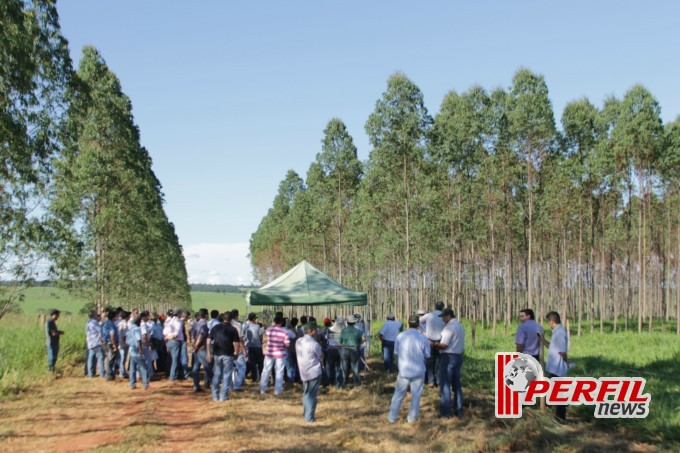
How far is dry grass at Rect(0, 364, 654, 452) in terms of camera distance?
28.7ft

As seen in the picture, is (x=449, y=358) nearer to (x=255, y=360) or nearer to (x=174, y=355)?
(x=255, y=360)

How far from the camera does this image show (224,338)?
1291 centimetres

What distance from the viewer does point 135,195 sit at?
99.3 ft

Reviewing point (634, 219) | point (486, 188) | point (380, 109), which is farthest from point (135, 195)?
point (634, 219)

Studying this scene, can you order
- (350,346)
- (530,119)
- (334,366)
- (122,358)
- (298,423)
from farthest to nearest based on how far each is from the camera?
(530,119) → (122,358) → (334,366) → (350,346) → (298,423)

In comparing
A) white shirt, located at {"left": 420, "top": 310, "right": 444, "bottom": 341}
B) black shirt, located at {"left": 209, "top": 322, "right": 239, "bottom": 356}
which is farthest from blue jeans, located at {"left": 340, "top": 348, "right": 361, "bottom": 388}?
black shirt, located at {"left": 209, "top": 322, "right": 239, "bottom": 356}

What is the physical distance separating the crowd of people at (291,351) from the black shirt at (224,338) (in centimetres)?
2

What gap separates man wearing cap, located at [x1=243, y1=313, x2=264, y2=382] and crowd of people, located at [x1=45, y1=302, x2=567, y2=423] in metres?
0.03

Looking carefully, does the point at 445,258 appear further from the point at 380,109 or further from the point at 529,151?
the point at 380,109

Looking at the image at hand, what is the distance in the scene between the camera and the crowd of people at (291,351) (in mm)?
10531

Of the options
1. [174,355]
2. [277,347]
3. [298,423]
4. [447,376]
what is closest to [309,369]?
[298,423]

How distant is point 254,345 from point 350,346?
10.2 ft

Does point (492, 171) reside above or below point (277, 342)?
above

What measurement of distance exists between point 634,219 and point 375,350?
33.2m
